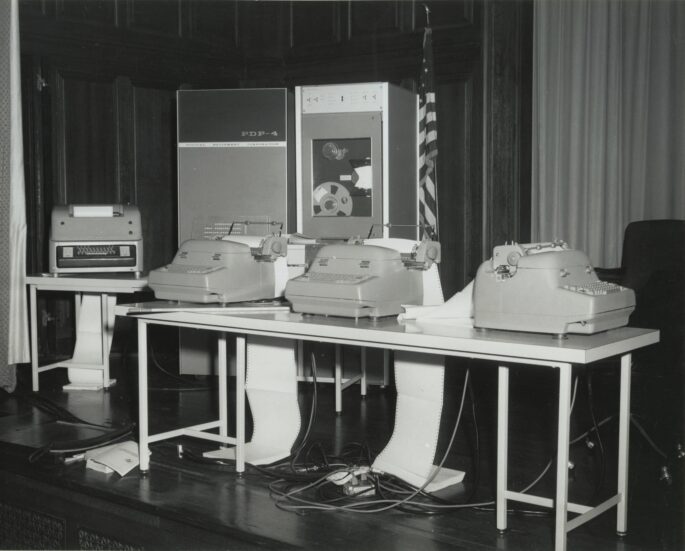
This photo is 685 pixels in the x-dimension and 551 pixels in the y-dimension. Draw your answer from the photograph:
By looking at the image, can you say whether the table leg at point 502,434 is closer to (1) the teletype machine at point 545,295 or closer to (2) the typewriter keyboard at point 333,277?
(1) the teletype machine at point 545,295

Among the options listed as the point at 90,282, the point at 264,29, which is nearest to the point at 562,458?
the point at 90,282

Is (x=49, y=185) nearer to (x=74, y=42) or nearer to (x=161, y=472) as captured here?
(x=74, y=42)

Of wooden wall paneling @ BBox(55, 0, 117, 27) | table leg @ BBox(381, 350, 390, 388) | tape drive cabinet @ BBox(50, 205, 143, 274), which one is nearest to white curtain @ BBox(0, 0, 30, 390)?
tape drive cabinet @ BBox(50, 205, 143, 274)

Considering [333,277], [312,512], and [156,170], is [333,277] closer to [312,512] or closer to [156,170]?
[312,512]

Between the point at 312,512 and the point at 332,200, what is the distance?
238 cm

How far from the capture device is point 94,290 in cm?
456

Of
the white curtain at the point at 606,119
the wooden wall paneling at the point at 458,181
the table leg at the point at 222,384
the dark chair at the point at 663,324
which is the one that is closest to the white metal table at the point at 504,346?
the table leg at the point at 222,384

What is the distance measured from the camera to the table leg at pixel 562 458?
7.29ft

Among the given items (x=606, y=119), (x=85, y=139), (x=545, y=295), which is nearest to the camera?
→ (x=545, y=295)

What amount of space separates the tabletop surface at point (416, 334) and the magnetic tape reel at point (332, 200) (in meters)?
1.77

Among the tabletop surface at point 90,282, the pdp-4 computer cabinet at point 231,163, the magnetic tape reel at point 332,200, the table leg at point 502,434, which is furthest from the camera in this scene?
the pdp-4 computer cabinet at point 231,163

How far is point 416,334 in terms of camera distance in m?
2.45

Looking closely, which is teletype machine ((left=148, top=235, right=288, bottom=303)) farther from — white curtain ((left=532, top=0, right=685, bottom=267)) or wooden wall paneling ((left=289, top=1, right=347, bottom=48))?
wooden wall paneling ((left=289, top=1, right=347, bottom=48))

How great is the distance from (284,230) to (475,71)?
1.52m
